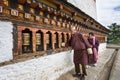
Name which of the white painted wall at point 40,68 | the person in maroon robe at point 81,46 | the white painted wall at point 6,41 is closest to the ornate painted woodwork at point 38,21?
the white painted wall at point 6,41

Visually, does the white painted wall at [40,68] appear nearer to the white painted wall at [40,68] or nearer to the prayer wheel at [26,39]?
the white painted wall at [40,68]

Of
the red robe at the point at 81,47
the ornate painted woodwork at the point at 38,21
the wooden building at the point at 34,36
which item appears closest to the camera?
the wooden building at the point at 34,36

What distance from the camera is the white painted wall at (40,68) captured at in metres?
4.76

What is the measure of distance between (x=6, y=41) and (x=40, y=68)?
5.81 feet

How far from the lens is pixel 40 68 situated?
6160mm

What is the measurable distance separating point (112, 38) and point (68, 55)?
48.3 metres

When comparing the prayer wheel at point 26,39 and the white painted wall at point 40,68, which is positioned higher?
the prayer wheel at point 26,39

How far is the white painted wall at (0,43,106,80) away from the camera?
4.76 m

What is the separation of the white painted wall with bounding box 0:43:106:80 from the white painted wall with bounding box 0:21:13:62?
209 millimetres

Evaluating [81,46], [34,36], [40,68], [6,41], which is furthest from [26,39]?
[81,46]

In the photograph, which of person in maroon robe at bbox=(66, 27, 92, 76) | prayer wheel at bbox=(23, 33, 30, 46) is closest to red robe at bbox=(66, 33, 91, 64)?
person in maroon robe at bbox=(66, 27, 92, 76)

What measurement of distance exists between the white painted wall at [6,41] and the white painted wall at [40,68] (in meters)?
0.21

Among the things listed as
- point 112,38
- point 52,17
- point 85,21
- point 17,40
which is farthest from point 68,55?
point 112,38

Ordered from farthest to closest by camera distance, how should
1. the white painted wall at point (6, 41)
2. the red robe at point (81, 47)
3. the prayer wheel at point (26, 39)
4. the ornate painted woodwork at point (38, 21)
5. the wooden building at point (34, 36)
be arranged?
the red robe at point (81, 47), the prayer wheel at point (26, 39), the ornate painted woodwork at point (38, 21), the wooden building at point (34, 36), the white painted wall at point (6, 41)
